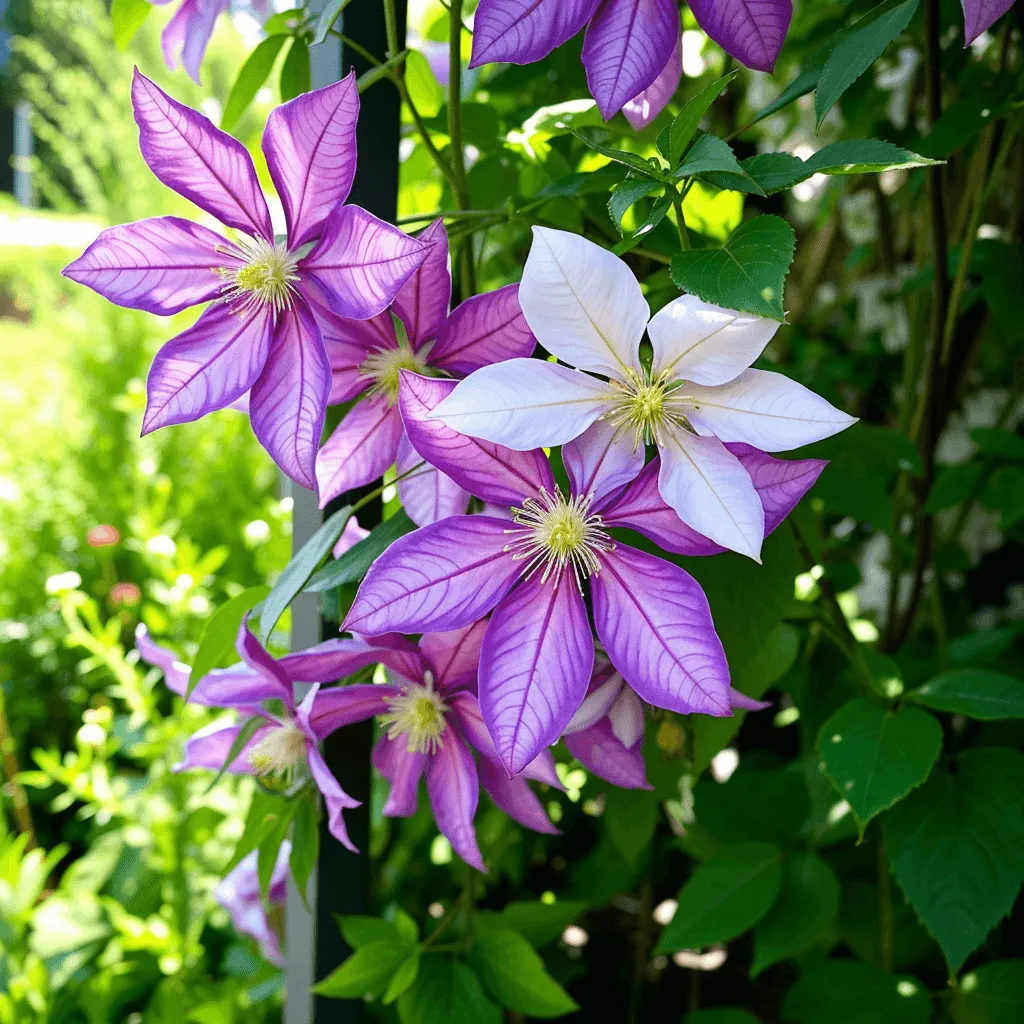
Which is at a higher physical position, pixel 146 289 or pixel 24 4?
pixel 24 4

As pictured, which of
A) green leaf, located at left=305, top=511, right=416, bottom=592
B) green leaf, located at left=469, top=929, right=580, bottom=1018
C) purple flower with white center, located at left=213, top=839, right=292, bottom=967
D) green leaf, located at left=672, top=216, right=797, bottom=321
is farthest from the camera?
purple flower with white center, located at left=213, top=839, right=292, bottom=967

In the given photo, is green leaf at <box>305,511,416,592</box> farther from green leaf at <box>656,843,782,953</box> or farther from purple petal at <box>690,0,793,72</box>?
green leaf at <box>656,843,782,953</box>

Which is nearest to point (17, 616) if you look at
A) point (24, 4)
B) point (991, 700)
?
point (991, 700)

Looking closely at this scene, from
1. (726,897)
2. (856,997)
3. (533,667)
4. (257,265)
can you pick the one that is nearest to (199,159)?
(257,265)

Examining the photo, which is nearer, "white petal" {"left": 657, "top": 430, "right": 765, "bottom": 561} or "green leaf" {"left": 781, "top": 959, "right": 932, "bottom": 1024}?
"white petal" {"left": 657, "top": 430, "right": 765, "bottom": 561}

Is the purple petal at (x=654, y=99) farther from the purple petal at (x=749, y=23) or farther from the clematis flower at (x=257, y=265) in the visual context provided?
the clematis flower at (x=257, y=265)

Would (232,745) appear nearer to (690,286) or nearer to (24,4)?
(690,286)

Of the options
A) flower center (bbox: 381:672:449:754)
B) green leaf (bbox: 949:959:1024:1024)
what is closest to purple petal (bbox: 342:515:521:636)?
flower center (bbox: 381:672:449:754)
